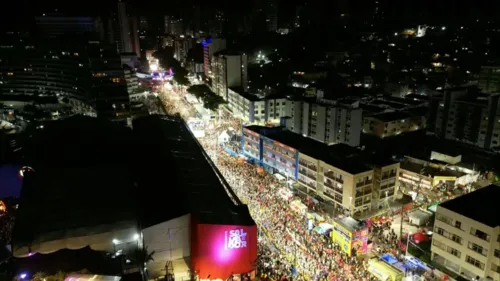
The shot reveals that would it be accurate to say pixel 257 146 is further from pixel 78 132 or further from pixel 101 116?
pixel 101 116

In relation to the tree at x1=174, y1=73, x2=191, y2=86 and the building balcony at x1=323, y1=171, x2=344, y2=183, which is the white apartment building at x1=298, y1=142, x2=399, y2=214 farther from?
the tree at x1=174, y1=73, x2=191, y2=86

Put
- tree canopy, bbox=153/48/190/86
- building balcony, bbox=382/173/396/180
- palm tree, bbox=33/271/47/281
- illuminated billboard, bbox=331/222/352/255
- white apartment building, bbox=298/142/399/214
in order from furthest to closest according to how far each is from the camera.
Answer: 1. tree canopy, bbox=153/48/190/86
2. building balcony, bbox=382/173/396/180
3. white apartment building, bbox=298/142/399/214
4. illuminated billboard, bbox=331/222/352/255
5. palm tree, bbox=33/271/47/281

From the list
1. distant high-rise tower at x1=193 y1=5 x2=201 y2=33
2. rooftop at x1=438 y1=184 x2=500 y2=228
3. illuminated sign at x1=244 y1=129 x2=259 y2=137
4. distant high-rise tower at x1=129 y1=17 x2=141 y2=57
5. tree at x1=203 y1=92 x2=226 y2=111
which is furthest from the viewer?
distant high-rise tower at x1=193 y1=5 x2=201 y2=33

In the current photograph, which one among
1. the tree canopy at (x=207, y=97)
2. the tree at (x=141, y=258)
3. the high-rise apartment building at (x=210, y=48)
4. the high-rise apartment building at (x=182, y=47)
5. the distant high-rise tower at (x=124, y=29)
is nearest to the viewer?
the tree at (x=141, y=258)

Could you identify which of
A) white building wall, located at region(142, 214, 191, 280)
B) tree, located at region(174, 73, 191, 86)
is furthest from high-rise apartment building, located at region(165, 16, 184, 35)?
white building wall, located at region(142, 214, 191, 280)

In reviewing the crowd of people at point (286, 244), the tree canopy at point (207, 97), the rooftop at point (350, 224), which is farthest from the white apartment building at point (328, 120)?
the rooftop at point (350, 224)

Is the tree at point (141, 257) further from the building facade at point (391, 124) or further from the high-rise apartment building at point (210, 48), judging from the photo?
the high-rise apartment building at point (210, 48)
